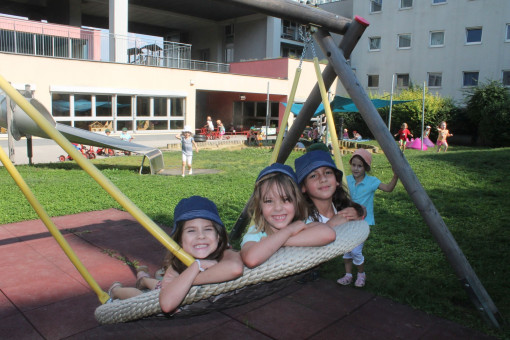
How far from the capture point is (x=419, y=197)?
11.1 ft

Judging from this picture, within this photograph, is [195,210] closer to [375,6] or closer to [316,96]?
[316,96]

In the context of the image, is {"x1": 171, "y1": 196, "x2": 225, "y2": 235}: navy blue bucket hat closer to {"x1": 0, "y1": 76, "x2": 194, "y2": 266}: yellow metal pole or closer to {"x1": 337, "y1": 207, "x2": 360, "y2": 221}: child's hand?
{"x1": 0, "y1": 76, "x2": 194, "y2": 266}: yellow metal pole

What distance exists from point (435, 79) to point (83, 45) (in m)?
22.4

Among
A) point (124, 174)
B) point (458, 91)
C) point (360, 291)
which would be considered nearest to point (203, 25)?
point (458, 91)

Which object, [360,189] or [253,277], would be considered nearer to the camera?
[253,277]

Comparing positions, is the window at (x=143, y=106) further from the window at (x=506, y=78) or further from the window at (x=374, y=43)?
the window at (x=506, y=78)

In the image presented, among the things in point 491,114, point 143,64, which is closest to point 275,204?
point 143,64

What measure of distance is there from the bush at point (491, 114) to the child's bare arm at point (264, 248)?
22113 millimetres

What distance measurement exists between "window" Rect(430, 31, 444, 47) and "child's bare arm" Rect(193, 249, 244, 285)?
30.5 m

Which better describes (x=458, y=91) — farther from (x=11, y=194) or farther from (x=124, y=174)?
(x=11, y=194)

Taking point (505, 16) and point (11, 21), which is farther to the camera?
point (505, 16)

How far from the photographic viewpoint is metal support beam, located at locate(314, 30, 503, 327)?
10.7ft

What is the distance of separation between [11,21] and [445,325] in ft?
58.9

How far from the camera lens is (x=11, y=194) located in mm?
7789
